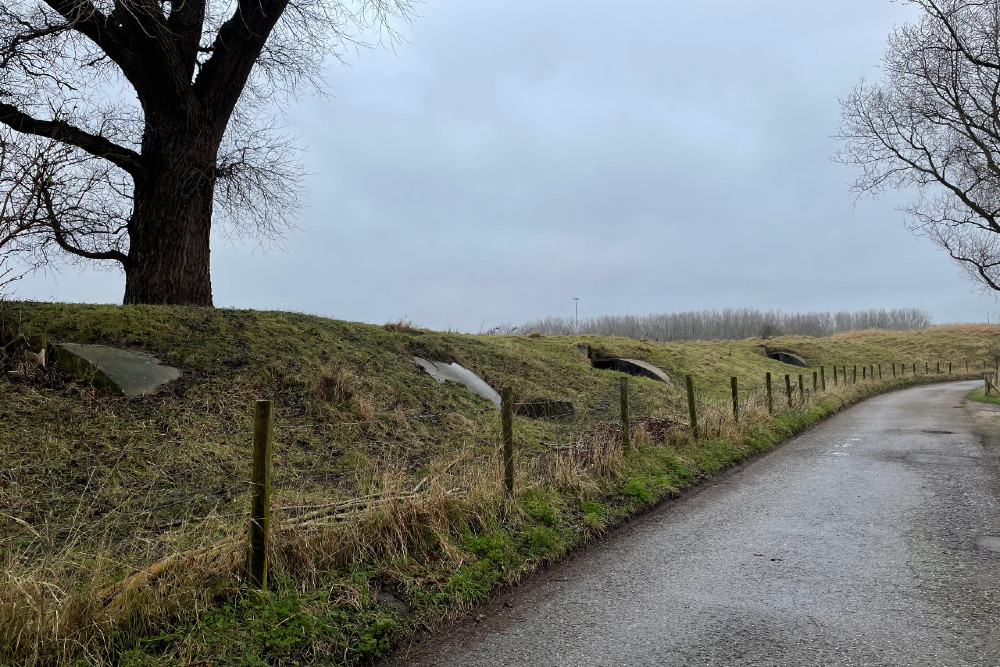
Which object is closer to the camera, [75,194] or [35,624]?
[35,624]

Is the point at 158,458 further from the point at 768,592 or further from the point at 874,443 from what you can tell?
the point at 874,443

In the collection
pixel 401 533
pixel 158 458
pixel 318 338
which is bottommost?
pixel 401 533

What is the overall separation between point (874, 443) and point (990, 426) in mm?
4956

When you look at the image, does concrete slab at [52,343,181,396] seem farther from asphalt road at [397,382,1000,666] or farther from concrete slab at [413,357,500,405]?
asphalt road at [397,382,1000,666]

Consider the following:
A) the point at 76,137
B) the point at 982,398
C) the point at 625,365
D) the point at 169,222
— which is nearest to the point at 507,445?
the point at 169,222

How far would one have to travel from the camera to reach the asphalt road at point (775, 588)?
385 cm

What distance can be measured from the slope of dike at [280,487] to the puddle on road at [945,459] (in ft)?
8.11

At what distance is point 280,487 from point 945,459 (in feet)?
36.2

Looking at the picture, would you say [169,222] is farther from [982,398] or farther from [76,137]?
[982,398]

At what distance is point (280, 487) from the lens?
19.9ft

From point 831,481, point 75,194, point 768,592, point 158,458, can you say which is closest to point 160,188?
point 75,194

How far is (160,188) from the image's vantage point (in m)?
11.4

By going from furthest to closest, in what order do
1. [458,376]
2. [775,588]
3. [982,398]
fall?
[982,398], [458,376], [775,588]

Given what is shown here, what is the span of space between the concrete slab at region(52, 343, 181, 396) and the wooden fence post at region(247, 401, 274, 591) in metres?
4.76
